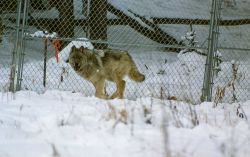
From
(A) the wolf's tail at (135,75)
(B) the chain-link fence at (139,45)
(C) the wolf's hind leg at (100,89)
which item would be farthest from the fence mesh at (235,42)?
(C) the wolf's hind leg at (100,89)

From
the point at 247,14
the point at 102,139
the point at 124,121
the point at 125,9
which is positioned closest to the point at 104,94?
the point at 124,121

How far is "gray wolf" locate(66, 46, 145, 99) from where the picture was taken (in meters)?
8.87

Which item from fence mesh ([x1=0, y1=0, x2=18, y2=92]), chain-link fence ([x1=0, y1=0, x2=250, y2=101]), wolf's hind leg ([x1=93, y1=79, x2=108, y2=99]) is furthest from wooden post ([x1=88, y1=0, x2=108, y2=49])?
wolf's hind leg ([x1=93, y1=79, x2=108, y2=99])

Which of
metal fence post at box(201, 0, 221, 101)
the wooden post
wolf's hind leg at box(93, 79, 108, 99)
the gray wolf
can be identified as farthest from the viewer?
the wooden post

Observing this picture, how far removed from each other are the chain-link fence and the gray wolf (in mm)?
289

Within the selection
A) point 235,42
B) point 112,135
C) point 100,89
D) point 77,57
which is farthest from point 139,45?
point 235,42

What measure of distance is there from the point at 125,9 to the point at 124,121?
37.4 ft

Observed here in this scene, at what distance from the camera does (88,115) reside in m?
5.04

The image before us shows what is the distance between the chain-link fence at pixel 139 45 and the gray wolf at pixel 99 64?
0.29m

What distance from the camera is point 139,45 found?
844 centimetres

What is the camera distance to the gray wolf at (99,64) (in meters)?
8.87

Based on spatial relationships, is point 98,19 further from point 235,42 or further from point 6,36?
point 235,42

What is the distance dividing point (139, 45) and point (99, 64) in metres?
0.87

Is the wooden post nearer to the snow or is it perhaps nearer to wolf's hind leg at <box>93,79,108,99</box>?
wolf's hind leg at <box>93,79,108,99</box>
